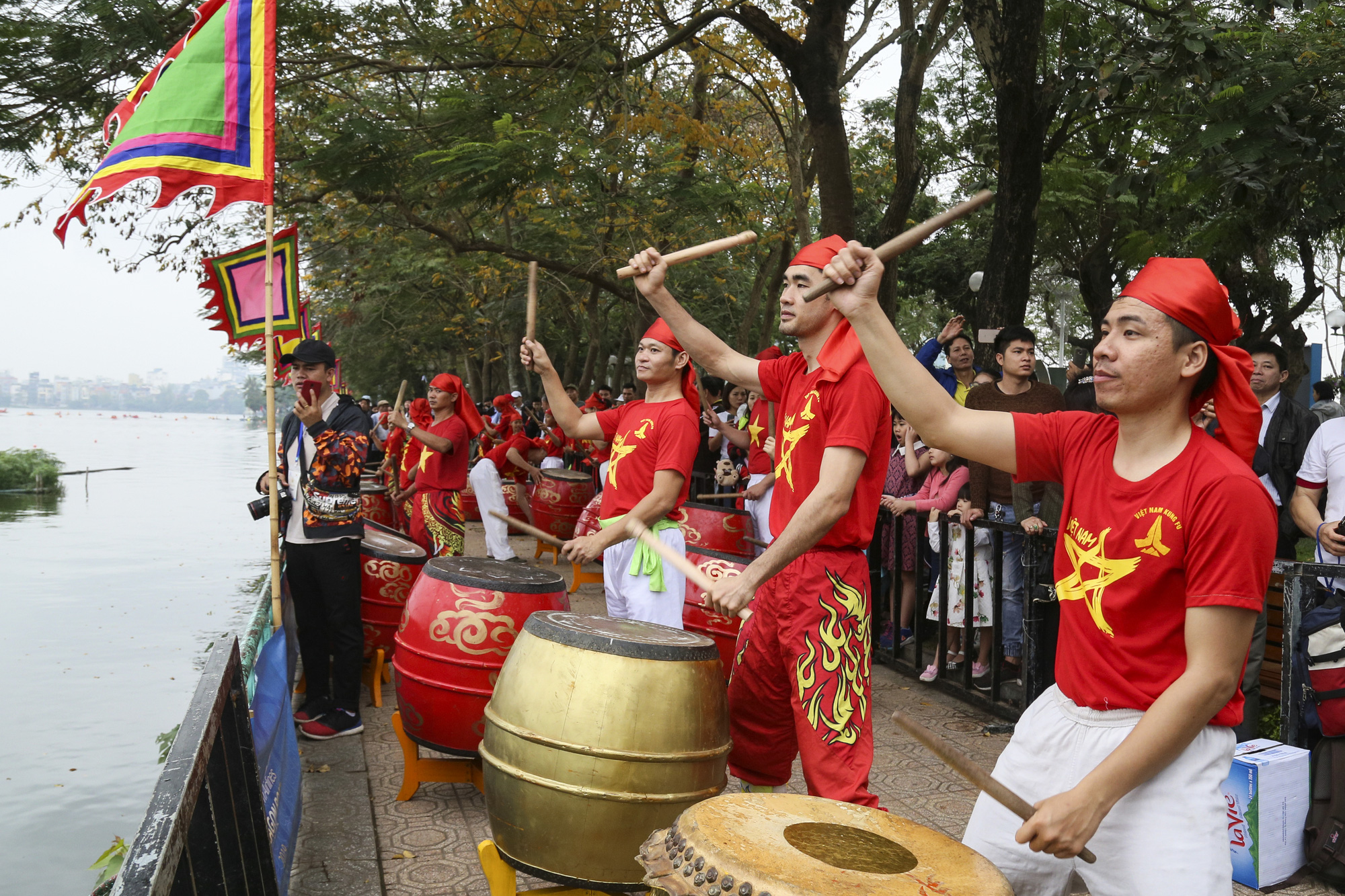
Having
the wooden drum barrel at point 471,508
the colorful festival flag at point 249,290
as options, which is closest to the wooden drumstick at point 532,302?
the colorful festival flag at point 249,290

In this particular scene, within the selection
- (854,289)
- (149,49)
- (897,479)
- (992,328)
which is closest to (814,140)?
(992,328)

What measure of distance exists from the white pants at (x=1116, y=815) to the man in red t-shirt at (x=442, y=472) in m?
6.55

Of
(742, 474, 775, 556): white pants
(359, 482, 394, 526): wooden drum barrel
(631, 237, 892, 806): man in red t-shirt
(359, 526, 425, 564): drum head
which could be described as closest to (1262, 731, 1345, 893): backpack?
(631, 237, 892, 806): man in red t-shirt

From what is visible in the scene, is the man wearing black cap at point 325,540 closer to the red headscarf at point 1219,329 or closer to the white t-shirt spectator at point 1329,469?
the red headscarf at point 1219,329

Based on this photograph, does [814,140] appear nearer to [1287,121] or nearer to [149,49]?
[1287,121]

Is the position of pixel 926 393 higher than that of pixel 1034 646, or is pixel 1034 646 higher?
pixel 926 393

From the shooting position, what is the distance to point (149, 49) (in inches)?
323

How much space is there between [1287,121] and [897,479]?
3199mm

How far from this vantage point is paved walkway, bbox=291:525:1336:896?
13.4ft

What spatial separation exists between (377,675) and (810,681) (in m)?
4.01

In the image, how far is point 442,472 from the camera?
8555 millimetres

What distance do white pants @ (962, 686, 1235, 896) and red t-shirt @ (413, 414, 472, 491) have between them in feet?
21.5

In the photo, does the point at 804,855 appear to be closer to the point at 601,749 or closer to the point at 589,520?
the point at 601,749

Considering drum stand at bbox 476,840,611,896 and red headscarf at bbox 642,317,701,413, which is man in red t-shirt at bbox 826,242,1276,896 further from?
red headscarf at bbox 642,317,701,413
